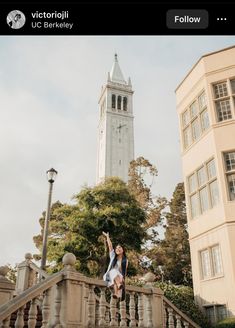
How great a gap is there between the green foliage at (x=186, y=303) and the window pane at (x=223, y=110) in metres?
8.51

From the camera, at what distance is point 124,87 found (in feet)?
326

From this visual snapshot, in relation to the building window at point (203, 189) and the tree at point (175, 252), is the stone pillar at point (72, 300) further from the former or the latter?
the tree at point (175, 252)

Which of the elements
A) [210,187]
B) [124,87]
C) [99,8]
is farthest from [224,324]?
[124,87]

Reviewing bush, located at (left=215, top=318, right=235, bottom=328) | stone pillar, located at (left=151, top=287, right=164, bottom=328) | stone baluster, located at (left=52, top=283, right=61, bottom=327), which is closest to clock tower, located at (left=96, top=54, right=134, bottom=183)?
bush, located at (left=215, top=318, right=235, bottom=328)

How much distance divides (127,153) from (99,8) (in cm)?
7724

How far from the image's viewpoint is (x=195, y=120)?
18359 millimetres

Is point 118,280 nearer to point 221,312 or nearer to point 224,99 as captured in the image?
point 221,312

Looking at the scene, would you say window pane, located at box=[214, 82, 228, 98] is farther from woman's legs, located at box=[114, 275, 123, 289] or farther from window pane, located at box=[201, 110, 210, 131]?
woman's legs, located at box=[114, 275, 123, 289]

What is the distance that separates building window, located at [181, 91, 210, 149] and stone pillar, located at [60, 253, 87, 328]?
38.1 ft

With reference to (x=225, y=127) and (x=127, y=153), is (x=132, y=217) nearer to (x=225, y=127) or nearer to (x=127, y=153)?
(x=225, y=127)

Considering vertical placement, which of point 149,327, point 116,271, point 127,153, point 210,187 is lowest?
point 149,327

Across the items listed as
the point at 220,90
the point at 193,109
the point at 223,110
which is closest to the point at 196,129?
the point at 193,109

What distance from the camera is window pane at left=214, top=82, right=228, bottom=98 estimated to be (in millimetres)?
16953

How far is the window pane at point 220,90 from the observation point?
55.6 feet
